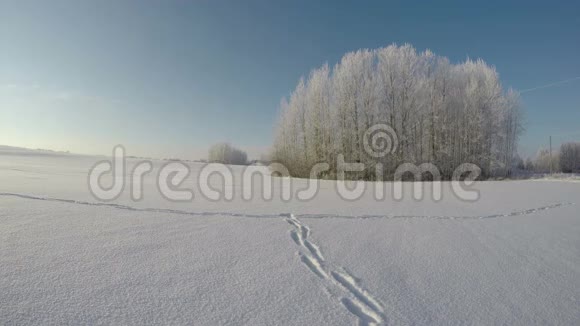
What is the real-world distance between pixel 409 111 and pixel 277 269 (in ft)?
44.8

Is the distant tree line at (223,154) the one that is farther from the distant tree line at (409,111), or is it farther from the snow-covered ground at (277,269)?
the snow-covered ground at (277,269)

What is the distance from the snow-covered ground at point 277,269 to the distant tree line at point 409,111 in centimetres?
1084

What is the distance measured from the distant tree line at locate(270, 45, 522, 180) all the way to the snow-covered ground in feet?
35.5

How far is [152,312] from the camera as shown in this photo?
152cm

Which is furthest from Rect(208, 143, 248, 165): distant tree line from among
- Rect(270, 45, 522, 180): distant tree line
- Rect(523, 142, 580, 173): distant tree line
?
Rect(523, 142, 580, 173): distant tree line

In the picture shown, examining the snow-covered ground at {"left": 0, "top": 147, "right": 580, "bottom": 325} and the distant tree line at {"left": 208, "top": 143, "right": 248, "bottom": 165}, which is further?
the distant tree line at {"left": 208, "top": 143, "right": 248, "bottom": 165}

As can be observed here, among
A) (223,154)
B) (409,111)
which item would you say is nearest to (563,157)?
(409,111)

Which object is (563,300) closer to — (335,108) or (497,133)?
(335,108)

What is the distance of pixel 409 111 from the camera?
14.0 m

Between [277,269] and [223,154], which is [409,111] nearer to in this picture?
[277,269]

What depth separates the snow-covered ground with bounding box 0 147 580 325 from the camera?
1570mm

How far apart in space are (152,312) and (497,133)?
19.4 m

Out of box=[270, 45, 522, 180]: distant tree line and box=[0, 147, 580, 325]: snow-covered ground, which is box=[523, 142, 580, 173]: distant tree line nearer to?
box=[270, 45, 522, 180]: distant tree line

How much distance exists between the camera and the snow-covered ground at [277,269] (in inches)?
61.8
